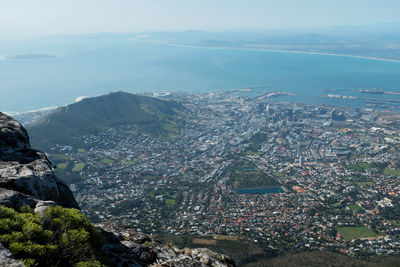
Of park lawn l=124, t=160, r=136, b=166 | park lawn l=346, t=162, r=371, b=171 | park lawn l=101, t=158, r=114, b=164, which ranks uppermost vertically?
park lawn l=346, t=162, r=371, b=171

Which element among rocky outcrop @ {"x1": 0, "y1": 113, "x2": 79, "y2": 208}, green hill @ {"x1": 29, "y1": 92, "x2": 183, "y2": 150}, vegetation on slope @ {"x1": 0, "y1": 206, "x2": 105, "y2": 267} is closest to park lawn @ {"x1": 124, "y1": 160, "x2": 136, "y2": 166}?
green hill @ {"x1": 29, "y1": 92, "x2": 183, "y2": 150}

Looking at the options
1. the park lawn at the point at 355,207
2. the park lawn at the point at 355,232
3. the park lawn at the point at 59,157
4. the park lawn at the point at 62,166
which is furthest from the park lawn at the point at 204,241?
the park lawn at the point at 59,157

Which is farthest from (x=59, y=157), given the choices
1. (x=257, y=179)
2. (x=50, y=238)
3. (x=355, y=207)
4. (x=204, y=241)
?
(x=50, y=238)

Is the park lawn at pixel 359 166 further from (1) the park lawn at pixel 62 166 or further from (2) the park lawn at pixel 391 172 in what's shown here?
(1) the park lawn at pixel 62 166

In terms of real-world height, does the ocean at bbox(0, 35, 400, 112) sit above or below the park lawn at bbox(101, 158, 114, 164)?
above

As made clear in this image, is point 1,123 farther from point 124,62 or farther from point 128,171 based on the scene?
A: point 124,62

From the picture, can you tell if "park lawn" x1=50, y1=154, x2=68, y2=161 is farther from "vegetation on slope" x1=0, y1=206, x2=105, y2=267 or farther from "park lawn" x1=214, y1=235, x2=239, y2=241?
"vegetation on slope" x1=0, y1=206, x2=105, y2=267

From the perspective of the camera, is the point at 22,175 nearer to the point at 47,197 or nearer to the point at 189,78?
the point at 47,197
